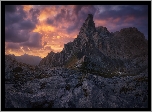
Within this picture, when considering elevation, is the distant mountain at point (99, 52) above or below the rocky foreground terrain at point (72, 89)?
above

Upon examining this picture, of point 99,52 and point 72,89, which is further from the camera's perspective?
point 99,52

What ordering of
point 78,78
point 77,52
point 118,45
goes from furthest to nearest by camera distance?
point 118,45, point 77,52, point 78,78

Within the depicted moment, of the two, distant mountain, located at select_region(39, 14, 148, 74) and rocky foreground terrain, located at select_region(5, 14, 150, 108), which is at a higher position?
distant mountain, located at select_region(39, 14, 148, 74)

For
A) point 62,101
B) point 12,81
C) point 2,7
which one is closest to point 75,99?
point 62,101

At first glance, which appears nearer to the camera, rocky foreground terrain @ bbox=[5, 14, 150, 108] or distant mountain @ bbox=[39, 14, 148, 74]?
rocky foreground terrain @ bbox=[5, 14, 150, 108]

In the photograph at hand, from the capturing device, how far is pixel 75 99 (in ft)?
133

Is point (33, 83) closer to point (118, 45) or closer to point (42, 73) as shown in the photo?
point (42, 73)

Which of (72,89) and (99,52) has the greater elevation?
(99,52)

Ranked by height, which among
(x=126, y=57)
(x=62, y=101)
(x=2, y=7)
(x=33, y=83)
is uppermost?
(x=2, y=7)

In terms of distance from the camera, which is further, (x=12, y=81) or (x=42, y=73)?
(x=42, y=73)

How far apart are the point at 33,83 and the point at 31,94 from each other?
15.7ft

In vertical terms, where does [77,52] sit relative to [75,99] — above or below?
above

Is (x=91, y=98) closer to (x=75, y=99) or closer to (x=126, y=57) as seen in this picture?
(x=75, y=99)

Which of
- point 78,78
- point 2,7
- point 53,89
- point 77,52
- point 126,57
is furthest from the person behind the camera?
point 77,52
